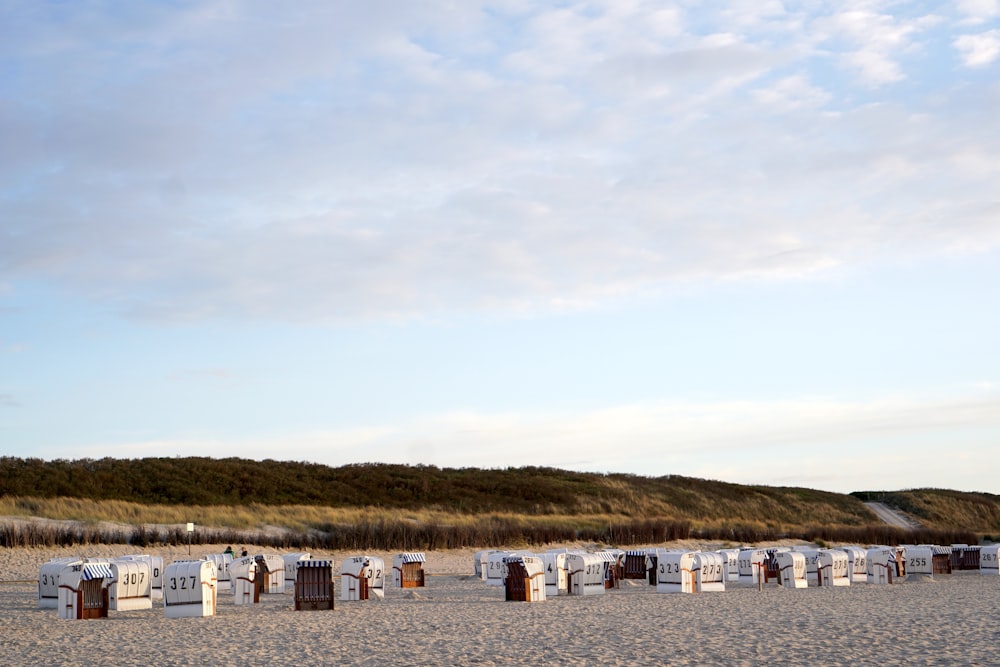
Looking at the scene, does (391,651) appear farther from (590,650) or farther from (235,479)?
(235,479)

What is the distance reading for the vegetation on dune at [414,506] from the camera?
36.9m

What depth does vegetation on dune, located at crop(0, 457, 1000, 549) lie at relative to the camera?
121 feet

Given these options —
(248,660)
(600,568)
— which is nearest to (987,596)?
(600,568)

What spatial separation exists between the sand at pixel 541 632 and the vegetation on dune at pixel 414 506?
14081 mm

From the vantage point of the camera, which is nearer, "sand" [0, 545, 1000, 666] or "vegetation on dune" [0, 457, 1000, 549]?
"sand" [0, 545, 1000, 666]

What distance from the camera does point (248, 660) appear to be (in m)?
12.1

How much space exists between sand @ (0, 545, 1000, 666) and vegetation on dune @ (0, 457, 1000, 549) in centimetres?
1408

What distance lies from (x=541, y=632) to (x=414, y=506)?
39742 millimetres

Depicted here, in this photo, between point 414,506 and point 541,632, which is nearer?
point 541,632

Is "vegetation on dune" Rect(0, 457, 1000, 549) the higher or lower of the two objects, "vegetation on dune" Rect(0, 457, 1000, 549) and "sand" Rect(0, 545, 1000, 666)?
the higher

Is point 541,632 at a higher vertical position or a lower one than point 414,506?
lower

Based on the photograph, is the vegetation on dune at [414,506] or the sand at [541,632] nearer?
the sand at [541,632]

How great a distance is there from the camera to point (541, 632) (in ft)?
49.0

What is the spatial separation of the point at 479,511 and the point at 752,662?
43205mm
